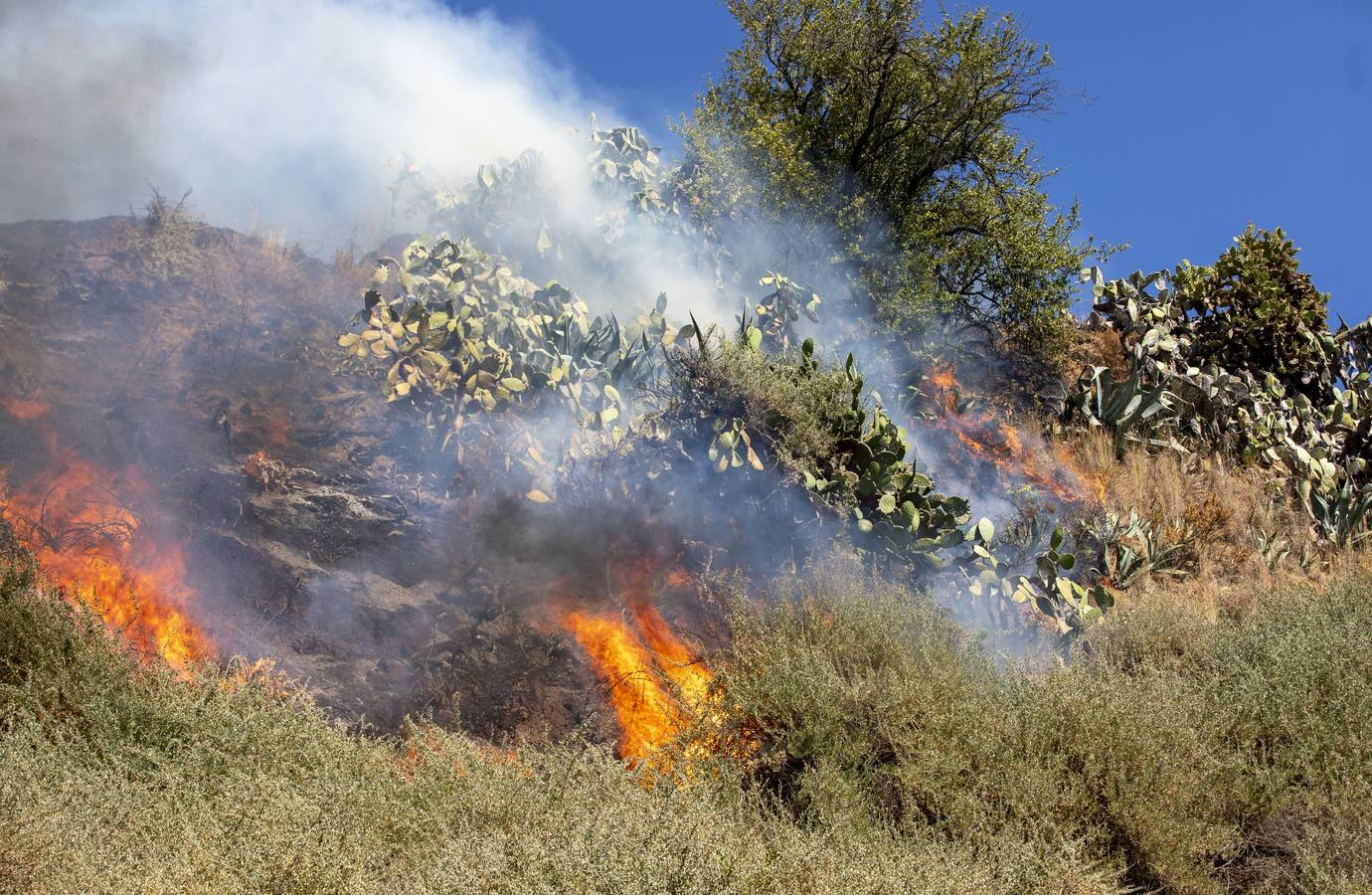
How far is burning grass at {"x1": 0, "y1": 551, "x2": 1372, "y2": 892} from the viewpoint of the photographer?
13.1 feet

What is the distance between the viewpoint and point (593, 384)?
8.38 meters

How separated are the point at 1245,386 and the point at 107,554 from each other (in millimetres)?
11551

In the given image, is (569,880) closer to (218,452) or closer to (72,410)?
(218,452)

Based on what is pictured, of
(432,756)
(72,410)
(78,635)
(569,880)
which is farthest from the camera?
(72,410)

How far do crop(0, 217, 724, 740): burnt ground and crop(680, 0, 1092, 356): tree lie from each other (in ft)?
18.6

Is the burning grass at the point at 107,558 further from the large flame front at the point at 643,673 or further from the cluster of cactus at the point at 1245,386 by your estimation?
the cluster of cactus at the point at 1245,386

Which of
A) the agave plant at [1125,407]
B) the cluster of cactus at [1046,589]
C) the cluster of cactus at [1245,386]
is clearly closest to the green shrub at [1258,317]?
the cluster of cactus at [1245,386]

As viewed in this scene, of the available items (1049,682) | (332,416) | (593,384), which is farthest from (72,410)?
(1049,682)

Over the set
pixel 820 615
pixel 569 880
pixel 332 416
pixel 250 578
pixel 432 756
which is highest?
pixel 332 416

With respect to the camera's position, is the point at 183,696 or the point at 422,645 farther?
the point at 422,645

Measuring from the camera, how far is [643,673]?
686 centimetres

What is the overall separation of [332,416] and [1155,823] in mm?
6127

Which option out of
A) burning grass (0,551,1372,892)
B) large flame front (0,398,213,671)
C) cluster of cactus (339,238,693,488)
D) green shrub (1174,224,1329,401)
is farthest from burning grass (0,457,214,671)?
green shrub (1174,224,1329,401)

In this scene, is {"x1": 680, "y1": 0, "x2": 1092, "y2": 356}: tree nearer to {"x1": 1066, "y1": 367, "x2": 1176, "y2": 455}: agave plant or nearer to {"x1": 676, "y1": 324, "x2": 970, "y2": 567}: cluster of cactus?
{"x1": 1066, "y1": 367, "x2": 1176, "y2": 455}: agave plant
